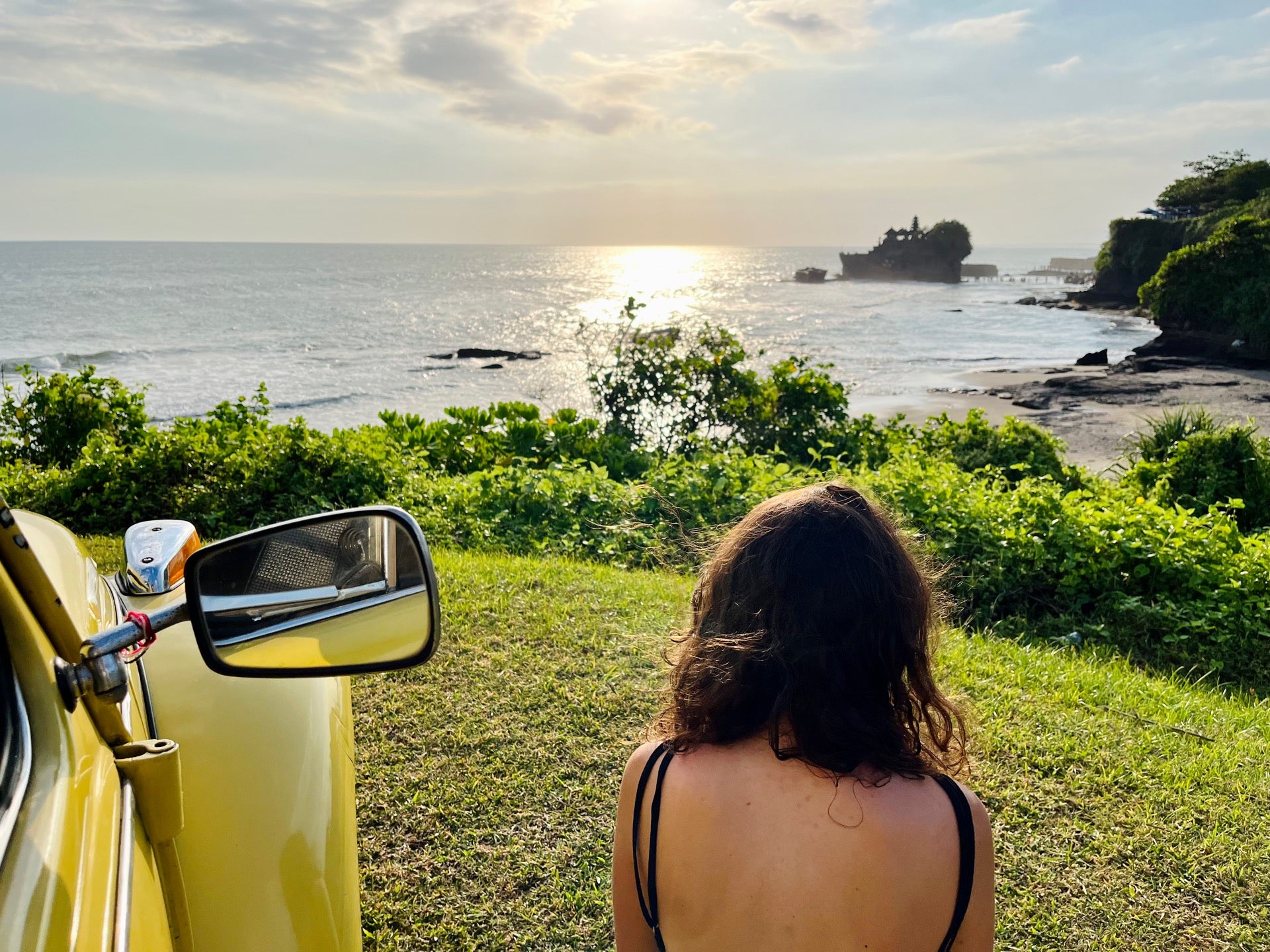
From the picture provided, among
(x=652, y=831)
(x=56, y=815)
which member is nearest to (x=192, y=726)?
(x=56, y=815)

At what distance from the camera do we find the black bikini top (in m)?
1.57

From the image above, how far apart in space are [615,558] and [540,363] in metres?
33.6

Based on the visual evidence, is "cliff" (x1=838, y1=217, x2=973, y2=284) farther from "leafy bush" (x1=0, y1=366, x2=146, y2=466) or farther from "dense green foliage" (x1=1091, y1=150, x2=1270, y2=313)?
"leafy bush" (x1=0, y1=366, x2=146, y2=466)

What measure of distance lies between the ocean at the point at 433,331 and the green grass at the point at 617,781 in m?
6.47

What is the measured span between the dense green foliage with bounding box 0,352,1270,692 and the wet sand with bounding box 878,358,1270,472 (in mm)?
7451

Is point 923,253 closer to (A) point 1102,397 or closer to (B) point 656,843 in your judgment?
(A) point 1102,397

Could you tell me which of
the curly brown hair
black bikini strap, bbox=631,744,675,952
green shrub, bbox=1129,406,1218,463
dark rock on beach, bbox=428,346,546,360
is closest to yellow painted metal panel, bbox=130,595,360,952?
black bikini strap, bbox=631,744,675,952

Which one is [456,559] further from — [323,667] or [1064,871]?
[323,667]

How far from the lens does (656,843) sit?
66.6 inches

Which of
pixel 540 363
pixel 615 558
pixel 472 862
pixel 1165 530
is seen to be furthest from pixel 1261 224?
pixel 472 862

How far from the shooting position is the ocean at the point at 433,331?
30.7 meters

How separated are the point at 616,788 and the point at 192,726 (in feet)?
7.34

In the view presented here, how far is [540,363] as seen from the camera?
39781 mm

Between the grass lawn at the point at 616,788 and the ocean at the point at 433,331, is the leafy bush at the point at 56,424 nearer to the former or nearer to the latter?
the ocean at the point at 433,331
